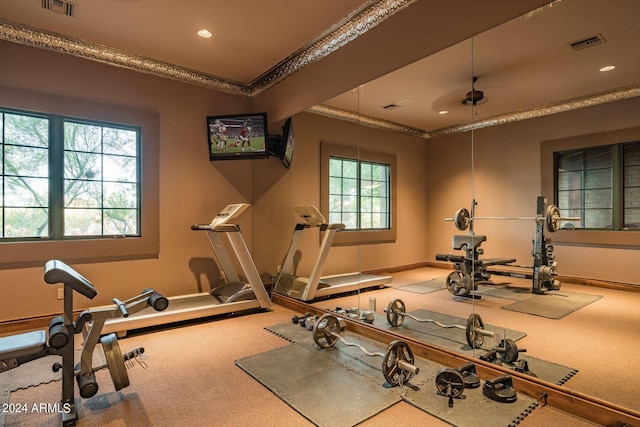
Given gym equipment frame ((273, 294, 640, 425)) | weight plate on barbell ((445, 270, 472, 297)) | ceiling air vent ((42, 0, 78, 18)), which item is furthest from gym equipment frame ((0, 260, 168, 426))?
ceiling air vent ((42, 0, 78, 18))

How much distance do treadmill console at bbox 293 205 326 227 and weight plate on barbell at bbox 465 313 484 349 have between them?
2258 mm

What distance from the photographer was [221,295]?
4.68 meters

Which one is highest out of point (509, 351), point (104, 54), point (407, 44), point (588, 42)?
point (104, 54)

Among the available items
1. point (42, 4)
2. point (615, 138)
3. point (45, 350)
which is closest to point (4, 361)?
point (45, 350)

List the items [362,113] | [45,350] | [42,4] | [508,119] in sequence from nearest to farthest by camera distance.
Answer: [45,350] < [508,119] < [42,4] < [362,113]

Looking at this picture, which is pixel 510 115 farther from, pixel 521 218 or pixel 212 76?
pixel 212 76

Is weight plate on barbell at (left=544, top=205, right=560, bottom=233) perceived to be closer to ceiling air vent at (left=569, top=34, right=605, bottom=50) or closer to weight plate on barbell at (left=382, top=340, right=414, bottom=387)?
ceiling air vent at (left=569, top=34, right=605, bottom=50)

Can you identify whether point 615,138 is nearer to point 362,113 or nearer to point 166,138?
point 362,113

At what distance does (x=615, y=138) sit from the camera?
8.13 ft

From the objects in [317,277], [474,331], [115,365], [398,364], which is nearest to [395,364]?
[398,364]

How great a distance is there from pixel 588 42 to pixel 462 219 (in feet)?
5.17

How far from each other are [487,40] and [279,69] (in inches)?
117

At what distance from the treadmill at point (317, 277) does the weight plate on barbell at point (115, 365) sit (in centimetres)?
256

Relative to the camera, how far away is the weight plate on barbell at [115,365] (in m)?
2.35
